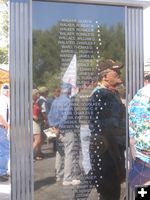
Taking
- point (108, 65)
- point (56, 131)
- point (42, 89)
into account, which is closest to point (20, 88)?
point (42, 89)

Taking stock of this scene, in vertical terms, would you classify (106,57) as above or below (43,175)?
above

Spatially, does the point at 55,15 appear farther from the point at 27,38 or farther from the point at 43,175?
the point at 43,175

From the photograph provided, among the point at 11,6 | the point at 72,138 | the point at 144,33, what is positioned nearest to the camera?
the point at 11,6

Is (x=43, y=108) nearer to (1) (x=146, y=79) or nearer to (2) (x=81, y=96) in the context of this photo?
(2) (x=81, y=96)

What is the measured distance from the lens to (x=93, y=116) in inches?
140

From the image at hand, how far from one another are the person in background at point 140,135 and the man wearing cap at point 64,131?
50 cm

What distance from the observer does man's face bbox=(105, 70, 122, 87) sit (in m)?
3.61

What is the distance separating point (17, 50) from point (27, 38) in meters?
0.12

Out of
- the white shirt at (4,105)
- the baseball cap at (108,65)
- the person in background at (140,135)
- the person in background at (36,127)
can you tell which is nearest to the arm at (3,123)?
the white shirt at (4,105)

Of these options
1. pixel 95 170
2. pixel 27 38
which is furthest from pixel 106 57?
pixel 95 170

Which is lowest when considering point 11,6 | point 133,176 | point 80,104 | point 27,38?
point 133,176

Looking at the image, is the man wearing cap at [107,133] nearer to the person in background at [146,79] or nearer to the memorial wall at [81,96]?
the memorial wall at [81,96]

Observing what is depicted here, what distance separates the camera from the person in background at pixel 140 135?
3449 millimetres

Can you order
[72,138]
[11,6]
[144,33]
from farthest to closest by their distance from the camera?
[144,33]
[72,138]
[11,6]
